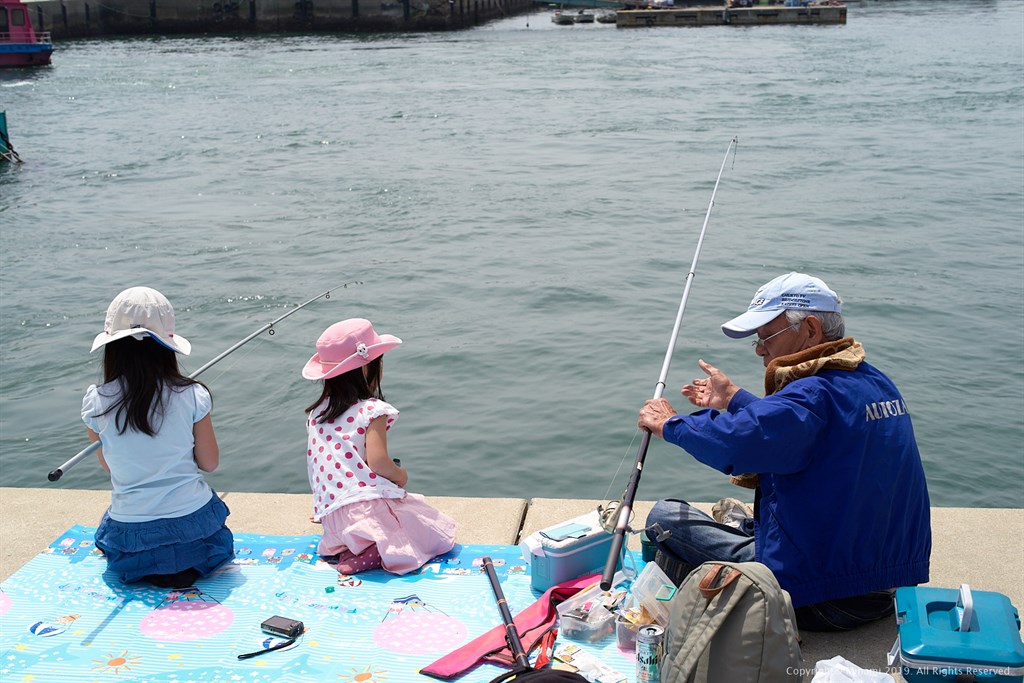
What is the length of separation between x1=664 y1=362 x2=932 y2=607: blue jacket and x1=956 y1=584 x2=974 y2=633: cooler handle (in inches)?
12.3

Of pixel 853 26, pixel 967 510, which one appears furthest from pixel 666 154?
pixel 853 26

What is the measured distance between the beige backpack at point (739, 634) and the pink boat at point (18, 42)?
35732 mm

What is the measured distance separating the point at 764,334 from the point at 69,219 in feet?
38.3

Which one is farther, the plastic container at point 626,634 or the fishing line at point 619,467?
the fishing line at point 619,467

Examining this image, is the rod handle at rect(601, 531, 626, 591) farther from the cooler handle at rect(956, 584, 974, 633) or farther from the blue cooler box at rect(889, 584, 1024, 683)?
the cooler handle at rect(956, 584, 974, 633)

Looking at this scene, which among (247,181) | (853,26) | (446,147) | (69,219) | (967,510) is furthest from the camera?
(853,26)

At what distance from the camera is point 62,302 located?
9.52 m

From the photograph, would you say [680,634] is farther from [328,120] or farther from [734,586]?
[328,120]

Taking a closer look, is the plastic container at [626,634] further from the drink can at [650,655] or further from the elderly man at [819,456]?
the elderly man at [819,456]

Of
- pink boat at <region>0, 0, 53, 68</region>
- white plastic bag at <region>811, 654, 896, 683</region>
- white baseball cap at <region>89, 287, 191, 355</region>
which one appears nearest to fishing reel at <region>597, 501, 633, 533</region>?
white plastic bag at <region>811, 654, 896, 683</region>

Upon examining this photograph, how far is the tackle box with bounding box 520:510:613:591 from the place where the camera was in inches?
132

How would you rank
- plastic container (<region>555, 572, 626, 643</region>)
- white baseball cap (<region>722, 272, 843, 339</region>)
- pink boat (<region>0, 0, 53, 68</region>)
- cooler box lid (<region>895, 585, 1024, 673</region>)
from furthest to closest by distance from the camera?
pink boat (<region>0, 0, 53, 68</region>)
plastic container (<region>555, 572, 626, 643</region>)
white baseball cap (<region>722, 272, 843, 339</region>)
cooler box lid (<region>895, 585, 1024, 673</region>)

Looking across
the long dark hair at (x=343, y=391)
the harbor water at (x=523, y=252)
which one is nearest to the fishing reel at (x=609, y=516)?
the long dark hair at (x=343, y=391)

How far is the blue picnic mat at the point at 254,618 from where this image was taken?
3.05 m
